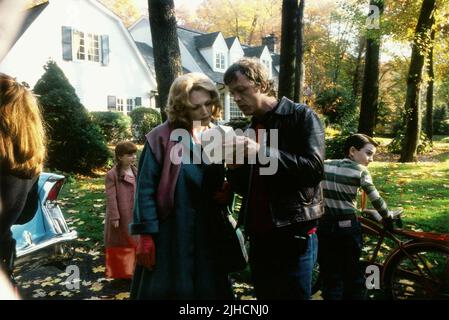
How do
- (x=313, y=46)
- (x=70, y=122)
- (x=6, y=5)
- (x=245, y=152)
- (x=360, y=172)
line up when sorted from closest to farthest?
(x=6, y=5), (x=245, y=152), (x=360, y=172), (x=70, y=122), (x=313, y=46)

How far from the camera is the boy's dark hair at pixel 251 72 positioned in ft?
6.89

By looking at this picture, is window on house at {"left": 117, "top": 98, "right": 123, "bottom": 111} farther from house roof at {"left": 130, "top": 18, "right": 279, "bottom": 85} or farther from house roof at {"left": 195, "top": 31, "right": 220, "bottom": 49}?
house roof at {"left": 195, "top": 31, "right": 220, "bottom": 49}

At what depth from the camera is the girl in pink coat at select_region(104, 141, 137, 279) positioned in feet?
12.8

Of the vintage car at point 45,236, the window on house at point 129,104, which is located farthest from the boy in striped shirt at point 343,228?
the window on house at point 129,104

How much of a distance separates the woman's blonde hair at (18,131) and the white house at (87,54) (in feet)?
53.8

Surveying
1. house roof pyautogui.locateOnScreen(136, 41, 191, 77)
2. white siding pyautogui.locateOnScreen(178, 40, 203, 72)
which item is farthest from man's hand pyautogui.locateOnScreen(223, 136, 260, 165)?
white siding pyautogui.locateOnScreen(178, 40, 203, 72)

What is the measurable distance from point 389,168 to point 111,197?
9.45 m

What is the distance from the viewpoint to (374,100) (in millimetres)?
12016

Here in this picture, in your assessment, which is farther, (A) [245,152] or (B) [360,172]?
(B) [360,172]

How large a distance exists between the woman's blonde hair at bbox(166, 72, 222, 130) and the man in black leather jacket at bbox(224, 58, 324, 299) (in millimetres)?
156

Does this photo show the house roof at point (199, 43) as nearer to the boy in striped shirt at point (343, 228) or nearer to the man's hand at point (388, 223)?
the man's hand at point (388, 223)
